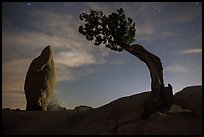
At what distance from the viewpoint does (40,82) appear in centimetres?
3794

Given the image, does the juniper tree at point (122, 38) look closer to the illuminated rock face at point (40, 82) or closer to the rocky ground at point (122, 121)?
the rocky ground at point (122, 121)

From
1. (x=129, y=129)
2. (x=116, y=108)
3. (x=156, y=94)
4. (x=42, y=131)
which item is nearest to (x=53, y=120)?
(x=42, y=131)

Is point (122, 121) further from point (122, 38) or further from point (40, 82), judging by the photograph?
point (40, 82)

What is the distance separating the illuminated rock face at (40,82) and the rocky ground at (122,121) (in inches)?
350

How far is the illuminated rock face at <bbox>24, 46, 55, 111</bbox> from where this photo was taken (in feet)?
121

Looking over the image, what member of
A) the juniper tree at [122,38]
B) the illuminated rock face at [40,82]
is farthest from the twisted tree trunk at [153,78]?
the illuminated rock face at [40,82]

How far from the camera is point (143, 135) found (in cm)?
2006

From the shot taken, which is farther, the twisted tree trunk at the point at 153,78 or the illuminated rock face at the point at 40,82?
the illuminated rock face at the point at 40,82

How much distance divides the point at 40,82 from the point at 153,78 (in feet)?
64.9

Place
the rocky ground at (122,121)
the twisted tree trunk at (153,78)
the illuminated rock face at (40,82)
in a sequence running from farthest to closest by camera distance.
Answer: the illuminated rock face at (40,82) → the twisted tree trunk at (153,78) → the rocky ground at (122,121)

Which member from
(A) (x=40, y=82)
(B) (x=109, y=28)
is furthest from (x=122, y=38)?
(A) (x=40, y=82)

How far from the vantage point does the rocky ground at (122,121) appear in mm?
20547

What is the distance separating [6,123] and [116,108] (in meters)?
10.5

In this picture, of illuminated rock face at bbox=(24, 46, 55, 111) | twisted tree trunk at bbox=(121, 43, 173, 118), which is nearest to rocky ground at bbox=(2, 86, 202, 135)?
twisted tree trunk at bbox=(121, 43, 173, 118)
